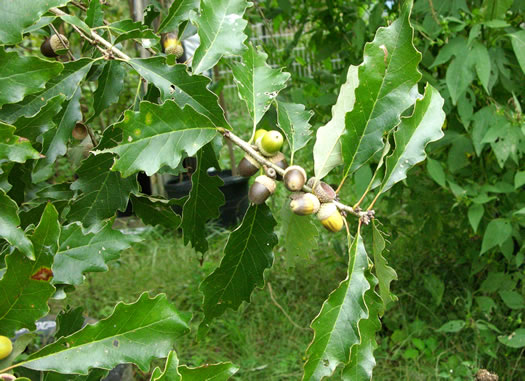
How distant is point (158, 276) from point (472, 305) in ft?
4.97

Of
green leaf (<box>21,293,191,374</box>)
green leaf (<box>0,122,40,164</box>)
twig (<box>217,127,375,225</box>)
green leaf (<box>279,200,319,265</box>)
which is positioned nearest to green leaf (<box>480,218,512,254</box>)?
green leaf (<box>279,200,319,265</box>)

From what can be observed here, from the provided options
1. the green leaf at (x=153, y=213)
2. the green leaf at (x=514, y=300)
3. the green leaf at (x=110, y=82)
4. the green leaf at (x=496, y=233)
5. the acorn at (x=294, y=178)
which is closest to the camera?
the acorn at (x=294, y=178)

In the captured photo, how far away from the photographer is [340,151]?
0.76m

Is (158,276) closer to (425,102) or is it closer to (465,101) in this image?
(465,101)

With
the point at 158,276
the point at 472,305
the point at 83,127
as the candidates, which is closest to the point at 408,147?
the point at 83,127

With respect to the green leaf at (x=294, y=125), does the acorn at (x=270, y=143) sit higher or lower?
higher

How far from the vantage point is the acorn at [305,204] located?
69 cm

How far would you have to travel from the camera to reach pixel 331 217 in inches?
27.3

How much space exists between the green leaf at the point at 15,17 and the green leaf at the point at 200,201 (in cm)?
35

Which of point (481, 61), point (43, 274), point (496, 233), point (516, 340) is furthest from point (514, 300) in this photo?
point (43, 274)

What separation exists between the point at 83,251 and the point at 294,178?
283mm

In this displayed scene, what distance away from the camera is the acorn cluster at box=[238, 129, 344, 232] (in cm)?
69

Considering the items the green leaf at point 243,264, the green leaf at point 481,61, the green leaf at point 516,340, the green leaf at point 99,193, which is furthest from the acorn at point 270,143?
the green leaf at point 516,340

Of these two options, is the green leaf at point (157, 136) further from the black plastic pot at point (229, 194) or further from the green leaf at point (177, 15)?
the black plastic pot at point (229, 194)
